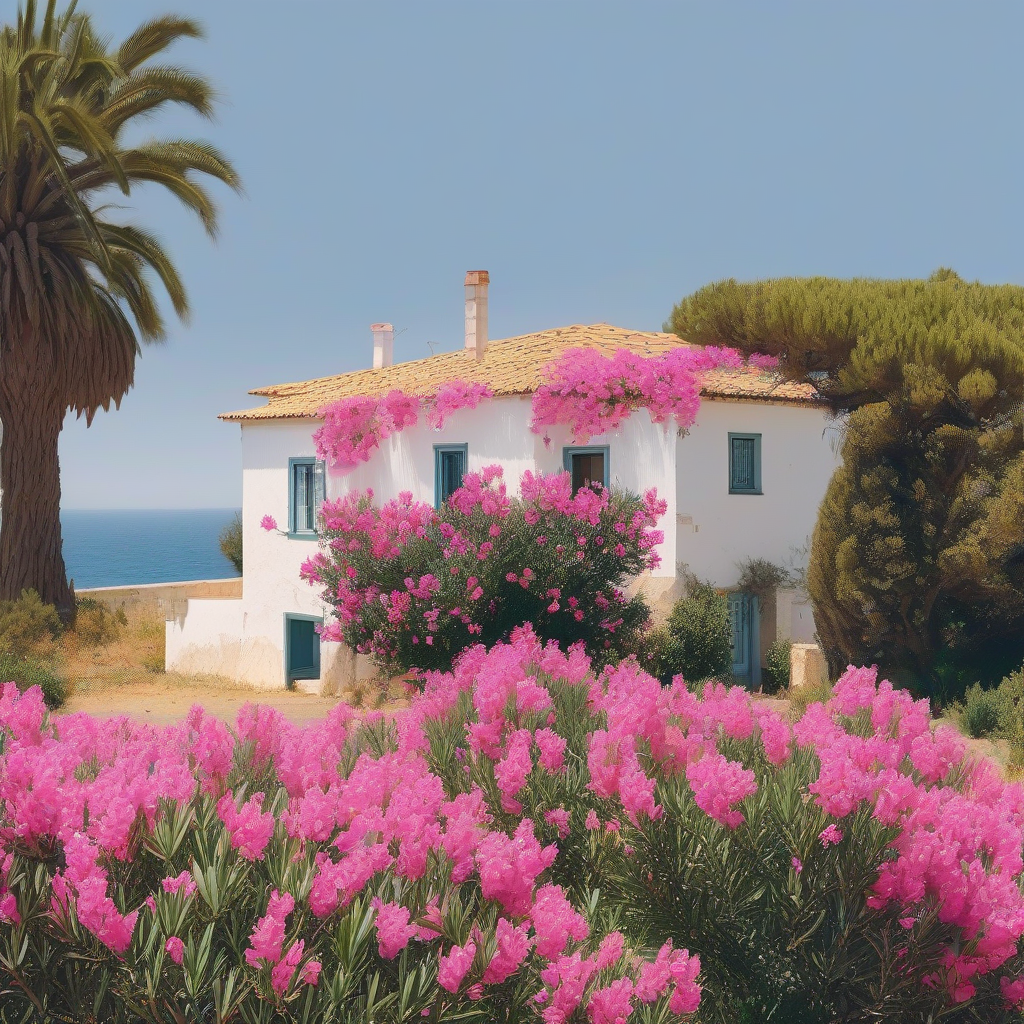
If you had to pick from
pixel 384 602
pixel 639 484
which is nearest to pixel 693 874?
pixel 384 602

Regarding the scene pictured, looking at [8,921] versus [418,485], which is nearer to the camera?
[8,921]

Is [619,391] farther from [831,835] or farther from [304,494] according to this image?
[831,835]

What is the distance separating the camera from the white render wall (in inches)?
737

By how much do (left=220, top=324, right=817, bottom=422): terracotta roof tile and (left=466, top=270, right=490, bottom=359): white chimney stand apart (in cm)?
25

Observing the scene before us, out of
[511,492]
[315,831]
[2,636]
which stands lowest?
[2,636]

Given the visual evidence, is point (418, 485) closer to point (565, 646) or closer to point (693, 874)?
point (565, 646)

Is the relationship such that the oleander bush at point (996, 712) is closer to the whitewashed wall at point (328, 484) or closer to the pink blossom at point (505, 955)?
the whitewashed wall at point (328, 484)

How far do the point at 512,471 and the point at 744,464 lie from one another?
13.1 ft

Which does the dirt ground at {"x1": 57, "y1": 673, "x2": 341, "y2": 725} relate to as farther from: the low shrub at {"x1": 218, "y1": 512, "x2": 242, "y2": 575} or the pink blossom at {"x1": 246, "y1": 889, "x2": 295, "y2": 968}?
the pink blossom at {"x1": 246, "y1": 889, "x2": 295, "y2": 968}

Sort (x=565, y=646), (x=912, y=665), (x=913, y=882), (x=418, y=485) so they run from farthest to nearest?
1. (x=418, y=485)
2. (x=565, y=646)
3. (x=912, y=665)
4. (x=913, y=882)

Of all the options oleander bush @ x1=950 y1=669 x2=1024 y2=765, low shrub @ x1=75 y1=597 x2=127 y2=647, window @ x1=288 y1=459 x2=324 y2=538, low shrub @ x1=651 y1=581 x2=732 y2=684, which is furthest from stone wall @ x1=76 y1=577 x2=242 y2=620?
oleander bush @ x1=950 y1=669 x2=1024 y2=765

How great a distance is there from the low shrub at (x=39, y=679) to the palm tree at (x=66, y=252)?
5.38m

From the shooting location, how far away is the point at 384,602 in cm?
1538

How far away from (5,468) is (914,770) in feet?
70.2
